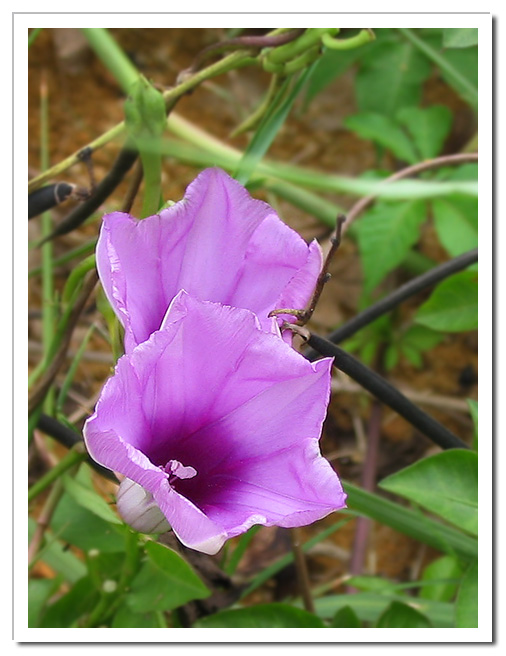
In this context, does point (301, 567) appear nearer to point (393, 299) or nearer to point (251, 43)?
point (393, 299)

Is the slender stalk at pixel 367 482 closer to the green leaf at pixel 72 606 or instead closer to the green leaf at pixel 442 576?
the green leaf at pixel 442 576

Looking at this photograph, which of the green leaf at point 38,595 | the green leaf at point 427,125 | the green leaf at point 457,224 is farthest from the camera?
the green leaf at point 427,125

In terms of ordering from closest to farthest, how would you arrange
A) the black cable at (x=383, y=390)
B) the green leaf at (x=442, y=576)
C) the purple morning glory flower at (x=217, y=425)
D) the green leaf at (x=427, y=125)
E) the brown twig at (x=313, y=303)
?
the purple morning glory flower at (x=217, y=425) → the brown twig at (x=313, y=303) → the black cable at (x=383, y=390) → the green leaf at (x=442, y=576) → the green leaf at (x=427, y=125)

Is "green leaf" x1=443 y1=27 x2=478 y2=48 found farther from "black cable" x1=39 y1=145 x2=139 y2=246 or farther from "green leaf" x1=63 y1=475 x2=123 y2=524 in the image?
"green leaf" x1=63 y1=475 x2=123 y2=524

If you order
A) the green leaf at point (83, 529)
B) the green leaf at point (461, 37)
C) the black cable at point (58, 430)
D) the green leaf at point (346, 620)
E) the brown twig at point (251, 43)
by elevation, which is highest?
the brown twig at point (251, 43)

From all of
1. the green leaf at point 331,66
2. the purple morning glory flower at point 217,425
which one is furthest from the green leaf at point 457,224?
the purple morning glory flower at point 217,425

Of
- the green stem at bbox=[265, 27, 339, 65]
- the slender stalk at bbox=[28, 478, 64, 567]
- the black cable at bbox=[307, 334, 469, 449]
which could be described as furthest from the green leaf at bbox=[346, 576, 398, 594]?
→ the green stem at bbox=[265, 27, 339, 65]
